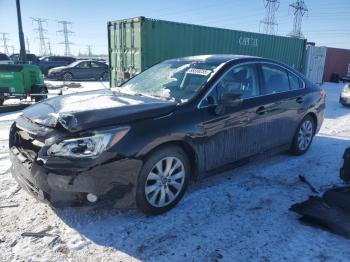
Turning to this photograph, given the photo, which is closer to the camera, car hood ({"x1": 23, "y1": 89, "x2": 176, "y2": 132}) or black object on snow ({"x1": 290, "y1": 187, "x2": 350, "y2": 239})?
car hood ({"x1": 23, "y1": 89, "x2": 176, "y2": 132})

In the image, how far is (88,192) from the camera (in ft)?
9.39

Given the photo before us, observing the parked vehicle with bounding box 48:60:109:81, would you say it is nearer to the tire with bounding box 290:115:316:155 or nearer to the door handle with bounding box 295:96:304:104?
the tire with bounding box 290:115:316:155

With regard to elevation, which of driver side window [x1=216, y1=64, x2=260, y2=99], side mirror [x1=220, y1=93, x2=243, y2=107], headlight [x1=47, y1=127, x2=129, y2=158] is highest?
driver side window [x1=216, y1=64, x2=260, y2=99]

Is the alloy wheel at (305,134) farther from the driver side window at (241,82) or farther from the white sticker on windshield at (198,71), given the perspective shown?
the white sticker on windshield at (198,71)

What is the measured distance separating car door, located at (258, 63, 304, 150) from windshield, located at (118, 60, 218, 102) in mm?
942

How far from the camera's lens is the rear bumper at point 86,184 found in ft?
9.27

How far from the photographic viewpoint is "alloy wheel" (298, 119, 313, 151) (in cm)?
532

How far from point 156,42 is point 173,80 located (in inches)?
261

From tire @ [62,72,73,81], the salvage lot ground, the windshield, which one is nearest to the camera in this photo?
the salvage lot ground

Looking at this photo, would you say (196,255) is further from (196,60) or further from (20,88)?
(20,88)

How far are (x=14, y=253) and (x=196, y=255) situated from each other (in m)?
Answer: 1.53

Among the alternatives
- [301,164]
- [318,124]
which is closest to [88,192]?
[301,164]

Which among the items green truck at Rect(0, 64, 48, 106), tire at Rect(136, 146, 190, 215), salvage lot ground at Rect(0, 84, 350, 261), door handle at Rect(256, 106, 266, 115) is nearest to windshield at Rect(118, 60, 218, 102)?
tire at Rect(136, 146, 190, 215)

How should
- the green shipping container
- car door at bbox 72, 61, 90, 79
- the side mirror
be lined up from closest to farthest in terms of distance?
the side mirror, the green shipping container, car door at bbox 72, 61, 90, 79
